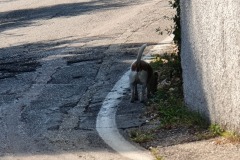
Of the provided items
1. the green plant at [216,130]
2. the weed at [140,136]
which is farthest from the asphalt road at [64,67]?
the green plant at [216,130]

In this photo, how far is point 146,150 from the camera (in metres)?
8.68

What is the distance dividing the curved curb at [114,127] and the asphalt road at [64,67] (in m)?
0.10

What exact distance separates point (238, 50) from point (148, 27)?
10.6 metres

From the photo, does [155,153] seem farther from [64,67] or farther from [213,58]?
[64,67]

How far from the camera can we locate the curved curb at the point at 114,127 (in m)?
8.59

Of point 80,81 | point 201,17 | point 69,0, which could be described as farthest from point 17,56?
point 69,0

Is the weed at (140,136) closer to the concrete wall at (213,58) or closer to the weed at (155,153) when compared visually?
the weed at (155,153)

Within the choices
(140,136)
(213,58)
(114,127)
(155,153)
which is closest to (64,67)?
(114,127)

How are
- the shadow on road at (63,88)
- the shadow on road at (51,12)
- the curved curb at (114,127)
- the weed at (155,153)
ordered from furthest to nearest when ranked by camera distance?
the shadow on road at (51,12) < the shadow on road at (63,88) < the curved curb at (114,127) < the weed at (155,153)

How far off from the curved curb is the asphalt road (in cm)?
10

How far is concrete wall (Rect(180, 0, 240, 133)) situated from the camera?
27.4 ft

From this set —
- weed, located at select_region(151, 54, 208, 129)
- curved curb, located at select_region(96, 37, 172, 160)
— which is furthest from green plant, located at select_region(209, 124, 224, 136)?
curved curb, located at select_region(96, 37, 172, 160)

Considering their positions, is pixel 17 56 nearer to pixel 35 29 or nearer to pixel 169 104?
pixel 35 29

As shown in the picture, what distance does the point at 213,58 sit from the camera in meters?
8.91
